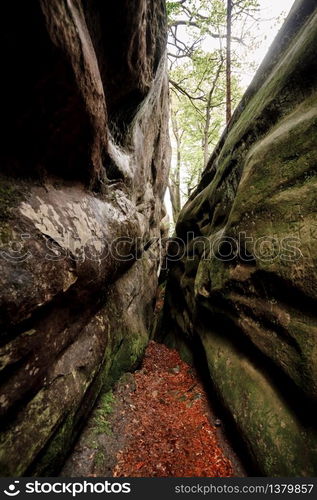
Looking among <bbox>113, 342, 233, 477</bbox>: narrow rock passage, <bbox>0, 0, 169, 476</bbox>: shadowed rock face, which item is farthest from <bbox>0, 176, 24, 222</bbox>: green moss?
<bbox>113, 342, 233, 477</bbox>: narrow rock passage

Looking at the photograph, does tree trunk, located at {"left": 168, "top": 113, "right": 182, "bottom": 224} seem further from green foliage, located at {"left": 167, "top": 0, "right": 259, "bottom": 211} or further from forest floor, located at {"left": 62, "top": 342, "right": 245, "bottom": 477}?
forest floor, located at {"left": 62, "top": 342, "right": 245, "bottom": 477}

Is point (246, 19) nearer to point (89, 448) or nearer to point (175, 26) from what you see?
point (175, 26)

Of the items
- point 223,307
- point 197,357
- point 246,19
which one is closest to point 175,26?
point 246,19

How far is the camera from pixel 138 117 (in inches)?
294

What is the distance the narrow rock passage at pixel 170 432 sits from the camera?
3332 millimetres

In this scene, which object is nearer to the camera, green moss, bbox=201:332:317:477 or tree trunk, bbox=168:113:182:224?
green moss, bbox=201:332:317:477

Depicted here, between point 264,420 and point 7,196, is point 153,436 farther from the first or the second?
point 7,196

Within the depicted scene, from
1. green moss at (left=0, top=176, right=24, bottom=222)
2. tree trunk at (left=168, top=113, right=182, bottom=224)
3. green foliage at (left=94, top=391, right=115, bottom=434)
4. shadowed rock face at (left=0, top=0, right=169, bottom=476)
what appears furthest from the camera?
tree trunk at (left=168, top=113, right=182, bottom=224)

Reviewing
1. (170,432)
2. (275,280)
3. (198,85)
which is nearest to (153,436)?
(170,432)

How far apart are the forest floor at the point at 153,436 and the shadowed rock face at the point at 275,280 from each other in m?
0.68

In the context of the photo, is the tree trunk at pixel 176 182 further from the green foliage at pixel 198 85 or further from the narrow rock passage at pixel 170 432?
the narrow rock passage at pixel 170 432

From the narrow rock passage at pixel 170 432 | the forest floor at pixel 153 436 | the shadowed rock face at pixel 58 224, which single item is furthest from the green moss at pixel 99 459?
the shadowed rock face at pixel 58 224

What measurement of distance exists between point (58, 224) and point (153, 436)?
3.87 m

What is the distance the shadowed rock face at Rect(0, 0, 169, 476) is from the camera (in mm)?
2518
